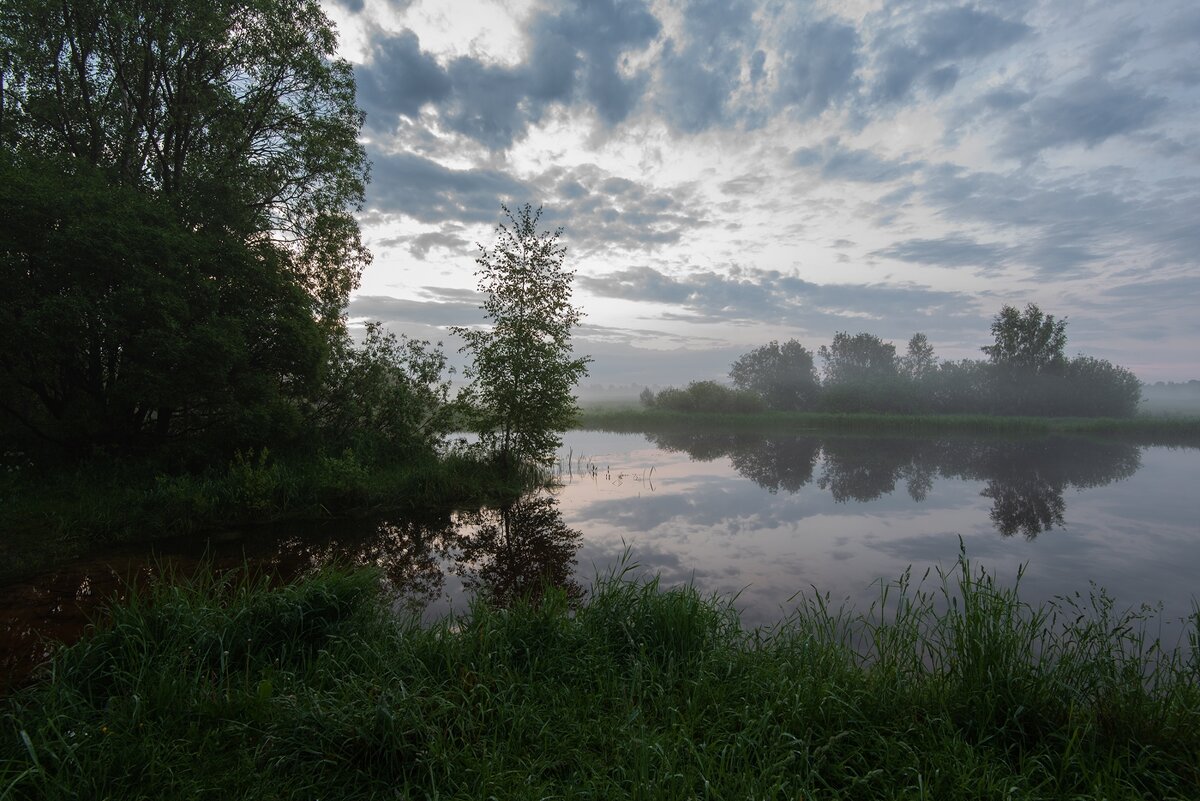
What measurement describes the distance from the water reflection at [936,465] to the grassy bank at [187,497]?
996 cm

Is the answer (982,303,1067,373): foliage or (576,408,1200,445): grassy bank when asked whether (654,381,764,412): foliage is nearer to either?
(576,408,1200,445): grassy bank

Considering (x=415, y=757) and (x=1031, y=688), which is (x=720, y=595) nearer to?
(x=1031, y=688)

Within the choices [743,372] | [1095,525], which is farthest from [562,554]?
[743,372]

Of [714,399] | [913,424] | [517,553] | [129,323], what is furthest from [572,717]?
[714,399]

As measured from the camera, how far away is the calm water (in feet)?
22.9

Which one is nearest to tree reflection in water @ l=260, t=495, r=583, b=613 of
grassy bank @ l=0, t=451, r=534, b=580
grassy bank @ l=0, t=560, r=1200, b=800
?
grassy bank @ l=0, t=451, r=534, b=580

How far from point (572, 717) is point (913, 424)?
40.9 metres

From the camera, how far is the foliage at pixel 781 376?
51.2m

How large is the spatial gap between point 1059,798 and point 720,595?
435cm

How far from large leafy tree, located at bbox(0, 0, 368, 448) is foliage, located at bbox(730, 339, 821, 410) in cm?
4285

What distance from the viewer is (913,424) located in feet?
124

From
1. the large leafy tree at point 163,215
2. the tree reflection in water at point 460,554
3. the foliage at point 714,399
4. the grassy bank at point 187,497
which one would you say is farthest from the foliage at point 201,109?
the foliage at point 714,399

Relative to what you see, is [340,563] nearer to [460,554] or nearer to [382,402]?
[460,554]

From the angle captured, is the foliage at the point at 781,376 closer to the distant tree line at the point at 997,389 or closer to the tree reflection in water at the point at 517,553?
the distant tree line at the point at 997,389
